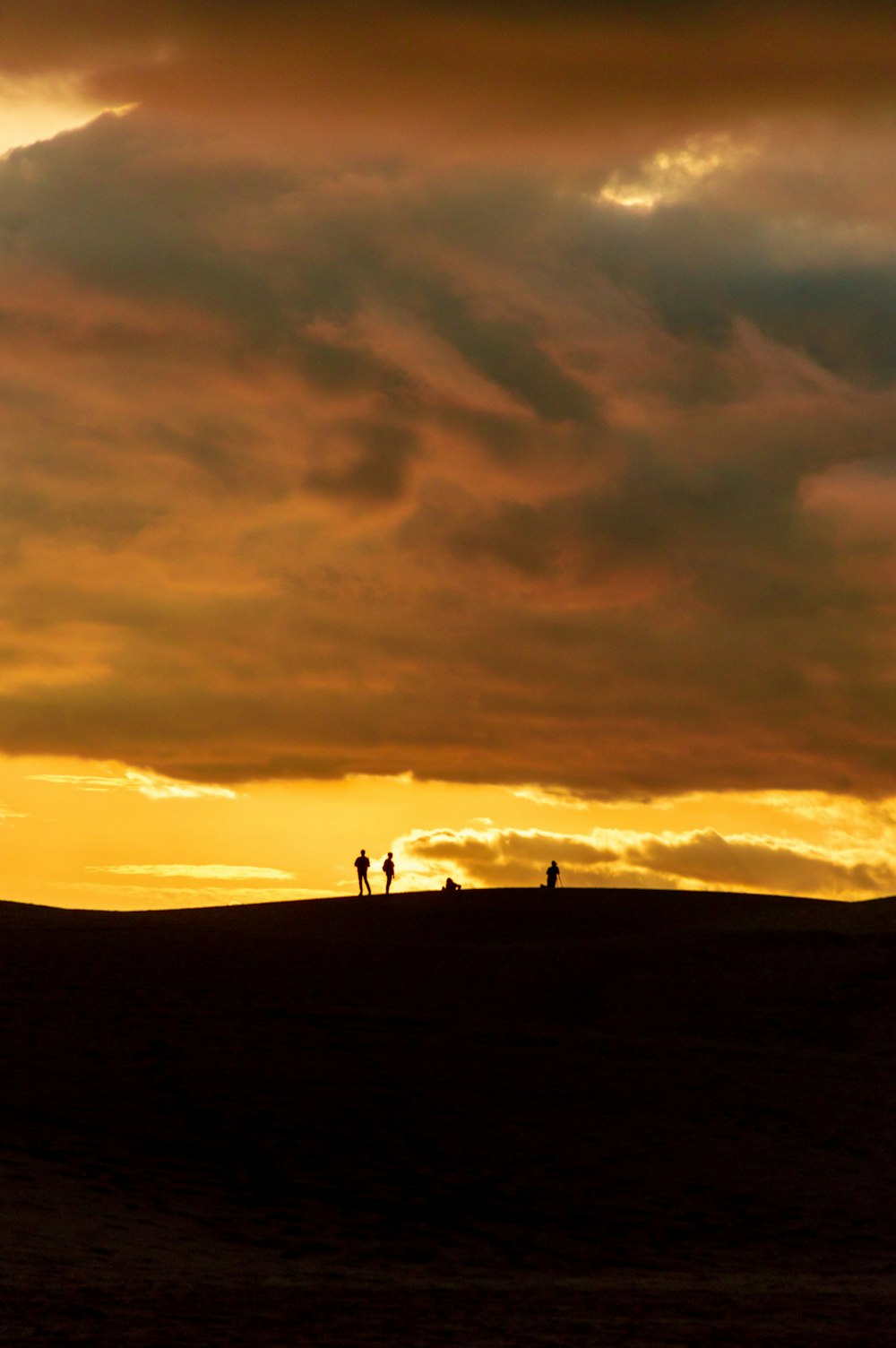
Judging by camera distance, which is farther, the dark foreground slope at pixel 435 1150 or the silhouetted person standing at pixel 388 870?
the silhouetted person standing at pixel 388 870

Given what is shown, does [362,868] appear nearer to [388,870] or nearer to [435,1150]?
[388,870]

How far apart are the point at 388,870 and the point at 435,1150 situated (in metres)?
23.3

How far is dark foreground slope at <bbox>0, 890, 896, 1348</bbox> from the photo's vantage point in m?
11.0

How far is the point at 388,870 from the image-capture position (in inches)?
1554

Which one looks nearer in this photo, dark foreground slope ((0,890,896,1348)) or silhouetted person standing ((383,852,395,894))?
dark foreground slope ((0,890,896,1348))

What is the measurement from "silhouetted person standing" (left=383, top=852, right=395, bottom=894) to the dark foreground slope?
459 inches

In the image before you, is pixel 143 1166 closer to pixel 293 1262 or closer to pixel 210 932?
pixel 293 1262

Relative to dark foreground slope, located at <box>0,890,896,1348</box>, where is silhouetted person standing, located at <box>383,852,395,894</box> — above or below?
above

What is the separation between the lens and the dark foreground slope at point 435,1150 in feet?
36.0

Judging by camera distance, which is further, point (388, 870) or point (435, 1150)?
point (388, 870)

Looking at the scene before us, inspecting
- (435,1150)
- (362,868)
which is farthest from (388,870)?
(435,1150)

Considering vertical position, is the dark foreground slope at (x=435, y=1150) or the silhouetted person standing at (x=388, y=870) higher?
the silhouetted person standing at (x=388, y=870)

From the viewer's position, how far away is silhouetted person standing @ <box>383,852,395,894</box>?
39.3 meters

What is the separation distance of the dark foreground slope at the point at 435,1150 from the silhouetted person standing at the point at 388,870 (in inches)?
459
